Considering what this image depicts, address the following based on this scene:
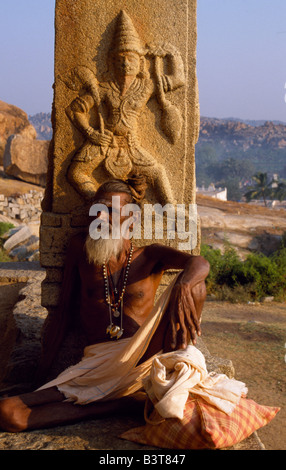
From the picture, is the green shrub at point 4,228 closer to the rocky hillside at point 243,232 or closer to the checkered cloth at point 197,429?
the rocky hillside at point 243,232

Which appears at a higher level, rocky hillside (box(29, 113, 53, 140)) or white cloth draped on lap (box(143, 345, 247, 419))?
rocky hillside (box(29, 113, 53, 140))

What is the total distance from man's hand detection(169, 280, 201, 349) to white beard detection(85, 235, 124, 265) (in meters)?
0.58

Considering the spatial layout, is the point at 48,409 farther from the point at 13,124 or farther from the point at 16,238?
the point at 13,124

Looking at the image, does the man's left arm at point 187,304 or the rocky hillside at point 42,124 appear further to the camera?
the rocky hillside at point 42,124

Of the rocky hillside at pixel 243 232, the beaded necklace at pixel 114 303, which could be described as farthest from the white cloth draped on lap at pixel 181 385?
the rocky hillside at pixel 243 232

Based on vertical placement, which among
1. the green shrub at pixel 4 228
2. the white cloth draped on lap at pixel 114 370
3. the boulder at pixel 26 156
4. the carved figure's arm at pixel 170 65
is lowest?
the white cloth draped on lap at pixel 114 370

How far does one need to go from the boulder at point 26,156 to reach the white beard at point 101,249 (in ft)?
50.7

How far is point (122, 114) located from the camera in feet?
10.5

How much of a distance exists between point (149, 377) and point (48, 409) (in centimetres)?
62

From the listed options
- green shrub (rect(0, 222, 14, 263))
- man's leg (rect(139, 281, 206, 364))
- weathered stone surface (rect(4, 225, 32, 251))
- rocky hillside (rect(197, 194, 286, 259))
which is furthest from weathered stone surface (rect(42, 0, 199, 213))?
rocky hillside (rect(197, 194, 286, 259))

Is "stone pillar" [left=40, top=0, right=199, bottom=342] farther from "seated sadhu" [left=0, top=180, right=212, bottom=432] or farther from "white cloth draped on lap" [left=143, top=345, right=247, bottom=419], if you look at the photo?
"white cloth draped on lap" [left=143, top=345, right=247, bottom=419]

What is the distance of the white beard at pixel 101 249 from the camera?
2.85 meters

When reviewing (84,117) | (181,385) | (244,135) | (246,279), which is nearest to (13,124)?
(246,279)

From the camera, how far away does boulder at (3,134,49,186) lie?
17.8 m
